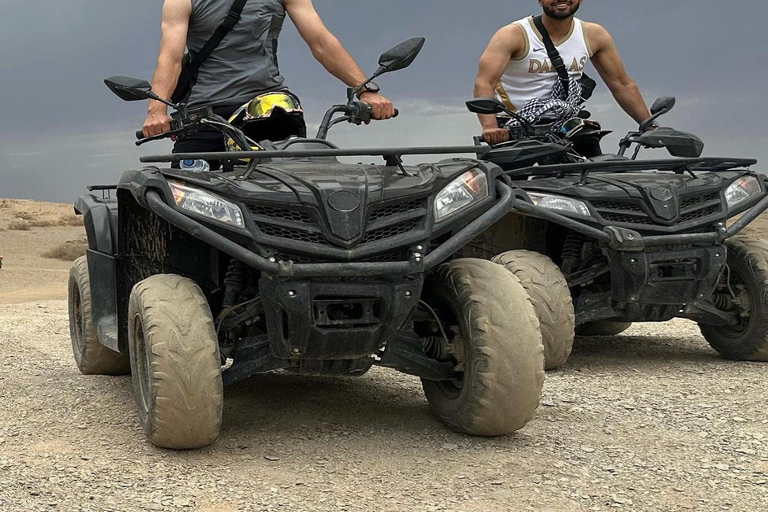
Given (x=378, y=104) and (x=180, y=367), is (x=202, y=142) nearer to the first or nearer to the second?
(x=378, y=104)

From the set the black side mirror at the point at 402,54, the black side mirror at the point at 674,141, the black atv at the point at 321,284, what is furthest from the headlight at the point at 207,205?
the black side mirror at the point at 674,141

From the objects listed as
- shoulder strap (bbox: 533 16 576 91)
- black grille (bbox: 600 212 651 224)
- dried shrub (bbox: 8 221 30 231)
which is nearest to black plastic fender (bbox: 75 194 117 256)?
black grille (bbox: 600 212 651 224)

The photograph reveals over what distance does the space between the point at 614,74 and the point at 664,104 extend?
2.87 feet

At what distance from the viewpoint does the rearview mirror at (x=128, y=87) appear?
4559 millimetres

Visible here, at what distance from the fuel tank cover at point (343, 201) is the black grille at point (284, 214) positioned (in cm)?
11

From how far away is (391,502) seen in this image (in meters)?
3.71

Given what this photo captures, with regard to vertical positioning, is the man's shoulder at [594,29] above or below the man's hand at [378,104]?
above

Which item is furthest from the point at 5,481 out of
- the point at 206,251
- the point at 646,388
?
the point at 646,388

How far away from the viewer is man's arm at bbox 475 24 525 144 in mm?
7531

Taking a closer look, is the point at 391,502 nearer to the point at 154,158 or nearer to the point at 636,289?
the point at 154,158

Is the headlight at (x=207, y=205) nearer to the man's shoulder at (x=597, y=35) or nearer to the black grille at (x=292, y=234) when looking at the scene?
the black grille at (x=292, y=234)

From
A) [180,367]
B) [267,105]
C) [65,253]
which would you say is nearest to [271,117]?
[267,105]

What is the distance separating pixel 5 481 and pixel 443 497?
1536 mm

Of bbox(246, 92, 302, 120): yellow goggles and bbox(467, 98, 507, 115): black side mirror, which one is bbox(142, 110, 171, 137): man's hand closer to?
bbox(246, 92, 302, 120): yellow goggles
